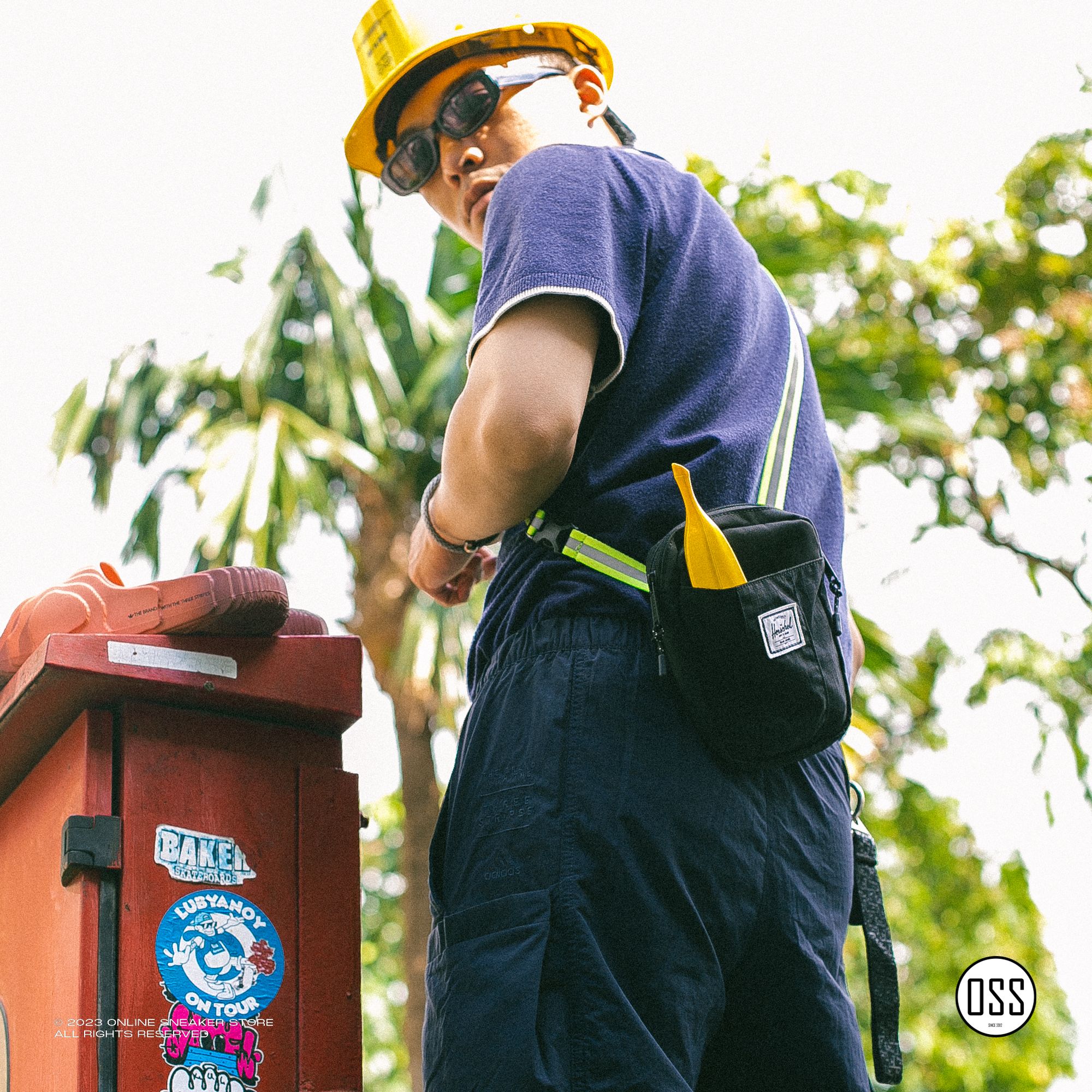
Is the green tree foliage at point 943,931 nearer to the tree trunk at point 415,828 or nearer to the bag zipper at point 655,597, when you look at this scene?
the tree trunk at point 415,828

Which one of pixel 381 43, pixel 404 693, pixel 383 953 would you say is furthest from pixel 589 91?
pixel 383 953

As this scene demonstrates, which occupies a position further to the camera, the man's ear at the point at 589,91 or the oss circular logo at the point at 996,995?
the oss circular logo at the point at 996,995

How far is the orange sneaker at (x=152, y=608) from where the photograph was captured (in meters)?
1.48

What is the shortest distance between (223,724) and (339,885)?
0.24 metres

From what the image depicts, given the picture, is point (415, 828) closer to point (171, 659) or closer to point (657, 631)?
point (171, 659)

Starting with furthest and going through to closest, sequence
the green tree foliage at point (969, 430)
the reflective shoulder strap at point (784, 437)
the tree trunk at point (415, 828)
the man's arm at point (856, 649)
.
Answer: the green tree foliage at point (969, 430)
the tree trunk at point (415, 828)
the man's arm at point (856, 649)
the reflective shoulder strap at point (784, 437)

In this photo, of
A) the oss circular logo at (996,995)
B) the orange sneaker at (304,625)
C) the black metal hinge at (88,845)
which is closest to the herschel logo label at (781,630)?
the orange sneaker at (304,625)

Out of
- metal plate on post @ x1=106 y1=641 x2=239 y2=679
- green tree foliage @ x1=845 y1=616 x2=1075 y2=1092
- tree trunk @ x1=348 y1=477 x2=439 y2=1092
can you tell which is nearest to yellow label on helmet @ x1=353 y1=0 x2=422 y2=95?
metal plate on post @ x1=106 y1=641 x2=239 y2=679

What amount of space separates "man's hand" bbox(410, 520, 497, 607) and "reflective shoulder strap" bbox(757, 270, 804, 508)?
0.40 metres

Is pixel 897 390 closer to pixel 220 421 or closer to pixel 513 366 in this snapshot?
pixel 220 421

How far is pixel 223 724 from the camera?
155 centimetres

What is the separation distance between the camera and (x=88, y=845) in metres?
1.39

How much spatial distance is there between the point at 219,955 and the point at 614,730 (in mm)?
522

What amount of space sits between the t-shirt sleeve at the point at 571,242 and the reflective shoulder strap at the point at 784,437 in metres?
0.22
